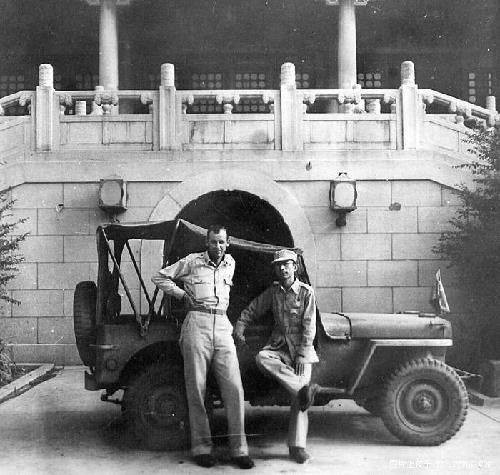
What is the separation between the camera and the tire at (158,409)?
647 centimetres

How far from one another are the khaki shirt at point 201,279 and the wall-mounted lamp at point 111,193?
15.1ft

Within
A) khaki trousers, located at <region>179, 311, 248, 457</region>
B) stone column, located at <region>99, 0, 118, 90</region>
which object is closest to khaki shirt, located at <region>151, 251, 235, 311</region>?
khaki trousers, located at <region>179, 311, 248, 457</region>

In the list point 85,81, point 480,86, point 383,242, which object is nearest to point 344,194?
point 383,242

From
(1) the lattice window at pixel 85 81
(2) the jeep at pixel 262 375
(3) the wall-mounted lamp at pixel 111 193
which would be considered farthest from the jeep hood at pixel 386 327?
(1) the lattice window at pixel 85 81

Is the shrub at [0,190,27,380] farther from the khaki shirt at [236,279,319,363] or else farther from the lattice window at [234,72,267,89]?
the lattice window at [234,72,267,89]

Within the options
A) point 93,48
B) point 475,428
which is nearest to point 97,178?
point 93,48

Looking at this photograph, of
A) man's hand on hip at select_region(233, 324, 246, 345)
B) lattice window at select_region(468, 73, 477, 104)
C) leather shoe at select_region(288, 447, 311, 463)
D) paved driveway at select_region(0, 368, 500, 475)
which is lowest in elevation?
paved driveway at select_region(0, 368, 500, 475)

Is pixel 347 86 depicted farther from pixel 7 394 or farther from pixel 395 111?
pixel 7 394

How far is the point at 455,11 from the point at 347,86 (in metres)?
4.66

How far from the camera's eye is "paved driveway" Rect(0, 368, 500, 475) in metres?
5.92

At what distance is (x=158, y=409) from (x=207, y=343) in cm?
89

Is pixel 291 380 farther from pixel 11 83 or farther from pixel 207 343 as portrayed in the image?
pixel 11 83

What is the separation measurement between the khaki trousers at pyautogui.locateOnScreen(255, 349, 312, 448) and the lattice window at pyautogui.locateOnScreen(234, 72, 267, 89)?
10.3m

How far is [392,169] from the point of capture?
1116 centimetres
